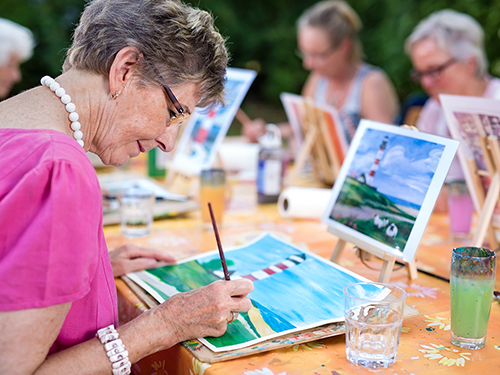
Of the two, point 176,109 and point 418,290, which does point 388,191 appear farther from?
point 176,109

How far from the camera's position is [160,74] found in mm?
1029

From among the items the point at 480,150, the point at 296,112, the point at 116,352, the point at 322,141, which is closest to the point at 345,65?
the point at 296,112

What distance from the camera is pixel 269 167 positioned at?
2131 millimetres

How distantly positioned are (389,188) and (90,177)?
0.77m

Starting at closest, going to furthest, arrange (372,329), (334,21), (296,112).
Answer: (372,329) < (296,112) < (334,21)

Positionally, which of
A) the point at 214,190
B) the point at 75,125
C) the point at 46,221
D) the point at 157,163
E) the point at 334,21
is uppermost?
the point at 334,21

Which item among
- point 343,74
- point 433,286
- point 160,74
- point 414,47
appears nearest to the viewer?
point 160,74

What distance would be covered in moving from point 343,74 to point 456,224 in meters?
1.88

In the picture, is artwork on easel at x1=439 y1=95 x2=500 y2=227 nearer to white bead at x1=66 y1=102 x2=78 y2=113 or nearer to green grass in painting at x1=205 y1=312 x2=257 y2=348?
green grass in painting at x1=205 y1=312 x2=257 y2=348

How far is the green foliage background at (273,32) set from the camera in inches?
235

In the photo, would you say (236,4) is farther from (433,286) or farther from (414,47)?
(433,286)

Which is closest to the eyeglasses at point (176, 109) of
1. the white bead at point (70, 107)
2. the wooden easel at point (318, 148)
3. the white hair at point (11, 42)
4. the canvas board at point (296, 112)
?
the white bead at point (70, 107)

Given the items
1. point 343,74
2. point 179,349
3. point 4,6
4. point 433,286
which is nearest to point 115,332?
point 179,349

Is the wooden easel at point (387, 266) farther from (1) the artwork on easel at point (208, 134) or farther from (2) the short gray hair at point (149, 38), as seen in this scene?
(1) the artwork on easel at point (208, 134)
